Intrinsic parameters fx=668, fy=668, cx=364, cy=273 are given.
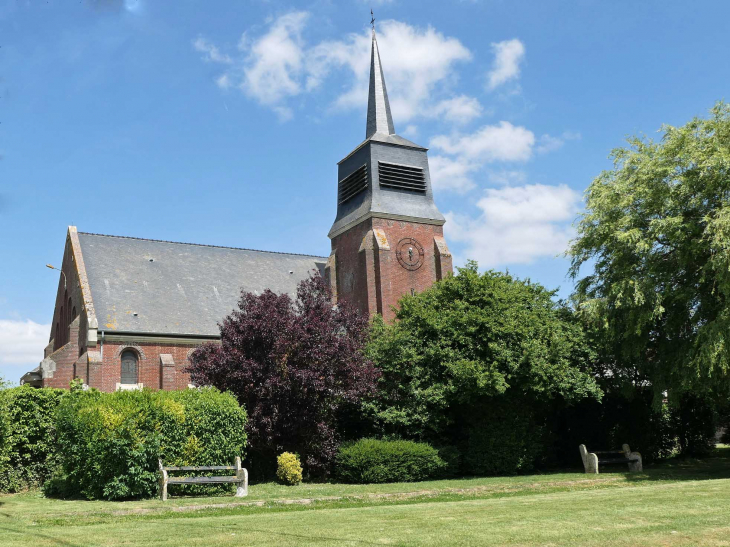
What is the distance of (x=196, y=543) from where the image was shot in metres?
8.25

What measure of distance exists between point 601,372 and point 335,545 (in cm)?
1754

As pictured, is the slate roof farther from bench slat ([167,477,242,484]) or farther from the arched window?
bench slat ([167,477,242,484])

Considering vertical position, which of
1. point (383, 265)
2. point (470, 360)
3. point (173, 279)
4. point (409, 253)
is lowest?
point (470, 360)

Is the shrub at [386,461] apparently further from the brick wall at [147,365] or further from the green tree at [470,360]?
the brick wall at [147,365]

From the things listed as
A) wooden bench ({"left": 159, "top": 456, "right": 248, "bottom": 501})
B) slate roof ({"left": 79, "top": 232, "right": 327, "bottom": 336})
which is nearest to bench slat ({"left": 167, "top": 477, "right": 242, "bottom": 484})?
wooden bench ({"left": 159, "top": 456, "right": 248, "bottom": 501})

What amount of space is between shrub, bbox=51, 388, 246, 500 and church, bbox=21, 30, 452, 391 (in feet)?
43.8

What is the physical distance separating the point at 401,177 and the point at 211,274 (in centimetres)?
1215

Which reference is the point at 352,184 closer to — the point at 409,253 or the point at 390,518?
the point at 409,253

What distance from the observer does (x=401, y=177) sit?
3859 cm

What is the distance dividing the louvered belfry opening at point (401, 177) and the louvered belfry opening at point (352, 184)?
993mm

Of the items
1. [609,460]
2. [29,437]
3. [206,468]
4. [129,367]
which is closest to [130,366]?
[129,367]

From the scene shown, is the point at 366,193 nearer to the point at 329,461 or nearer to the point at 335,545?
the point at 329,461

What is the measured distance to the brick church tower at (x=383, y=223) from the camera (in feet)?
119

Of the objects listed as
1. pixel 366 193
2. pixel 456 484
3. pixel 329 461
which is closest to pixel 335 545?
pixel 456 484
